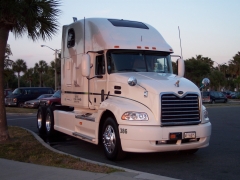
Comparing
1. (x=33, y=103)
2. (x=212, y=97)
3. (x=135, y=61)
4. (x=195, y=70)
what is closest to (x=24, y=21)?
(x=135, y=61)

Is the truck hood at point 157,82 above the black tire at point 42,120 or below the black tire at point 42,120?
above

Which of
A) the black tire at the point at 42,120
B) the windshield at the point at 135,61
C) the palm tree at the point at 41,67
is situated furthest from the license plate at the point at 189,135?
the palm tree at the point at 41,67

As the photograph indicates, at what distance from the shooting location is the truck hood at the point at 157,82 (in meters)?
8.30

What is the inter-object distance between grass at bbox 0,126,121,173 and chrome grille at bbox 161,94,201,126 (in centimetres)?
179

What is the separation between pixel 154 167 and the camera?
8.13 m

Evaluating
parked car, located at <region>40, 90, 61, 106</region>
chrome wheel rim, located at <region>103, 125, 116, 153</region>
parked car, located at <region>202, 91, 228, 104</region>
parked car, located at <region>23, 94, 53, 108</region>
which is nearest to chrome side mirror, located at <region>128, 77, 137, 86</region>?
chrome wheel rim, located at <region>103, 125, 116, 153</region>

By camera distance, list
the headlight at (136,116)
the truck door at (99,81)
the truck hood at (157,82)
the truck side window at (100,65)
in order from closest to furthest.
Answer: the headlight at (136,116) → the truck hood at (157,82) → the truck door at (99,81) → the truck side window at (100,65)

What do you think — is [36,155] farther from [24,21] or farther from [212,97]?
[212,97]

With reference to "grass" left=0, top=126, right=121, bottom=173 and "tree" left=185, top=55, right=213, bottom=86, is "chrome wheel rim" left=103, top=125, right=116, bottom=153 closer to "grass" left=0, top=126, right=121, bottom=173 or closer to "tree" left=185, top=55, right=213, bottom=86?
"grass" left=0, top=126, right=121, bottom=173

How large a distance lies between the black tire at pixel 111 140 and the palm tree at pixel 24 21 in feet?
11.8


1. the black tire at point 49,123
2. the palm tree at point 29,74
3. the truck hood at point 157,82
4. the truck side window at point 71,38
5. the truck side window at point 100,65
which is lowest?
the black tire at point 49,123

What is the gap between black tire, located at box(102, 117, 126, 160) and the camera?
845 cm

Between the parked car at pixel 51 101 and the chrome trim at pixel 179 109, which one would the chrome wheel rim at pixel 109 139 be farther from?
the parked car at pixel 51 101

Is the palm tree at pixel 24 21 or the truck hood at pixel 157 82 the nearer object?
the truck hood at pixel 157 82
